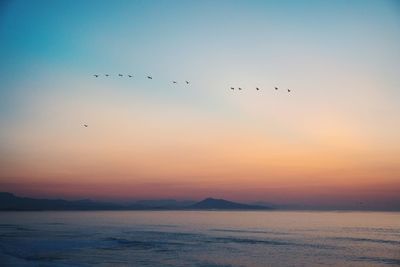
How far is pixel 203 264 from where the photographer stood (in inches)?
1319

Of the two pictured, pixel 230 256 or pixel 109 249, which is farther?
pixel 109 249

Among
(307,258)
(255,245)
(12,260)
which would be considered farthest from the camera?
(255,245)

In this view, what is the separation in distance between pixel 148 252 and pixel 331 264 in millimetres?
15947

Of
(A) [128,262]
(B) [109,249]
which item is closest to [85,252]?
(B) [109,249]

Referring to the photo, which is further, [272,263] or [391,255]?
[391,255]

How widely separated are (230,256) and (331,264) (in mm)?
8520

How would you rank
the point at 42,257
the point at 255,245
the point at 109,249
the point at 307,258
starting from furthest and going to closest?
the point at 255,245, the point at 109,249, the point at 307,258, the point at 42,257

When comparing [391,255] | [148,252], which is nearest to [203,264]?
[148,252]

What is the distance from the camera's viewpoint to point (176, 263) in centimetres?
3331

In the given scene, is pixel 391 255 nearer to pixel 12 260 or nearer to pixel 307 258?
pixel 307 258

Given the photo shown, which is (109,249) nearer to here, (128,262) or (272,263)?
(128,262)

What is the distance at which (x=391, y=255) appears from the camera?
4125 centimetres

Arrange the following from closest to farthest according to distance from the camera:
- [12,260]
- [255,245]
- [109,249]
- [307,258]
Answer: [12,260], [307,258], [109,249], [255,245]

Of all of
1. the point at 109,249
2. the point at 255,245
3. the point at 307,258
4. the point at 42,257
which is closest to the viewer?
the point at 42,257
